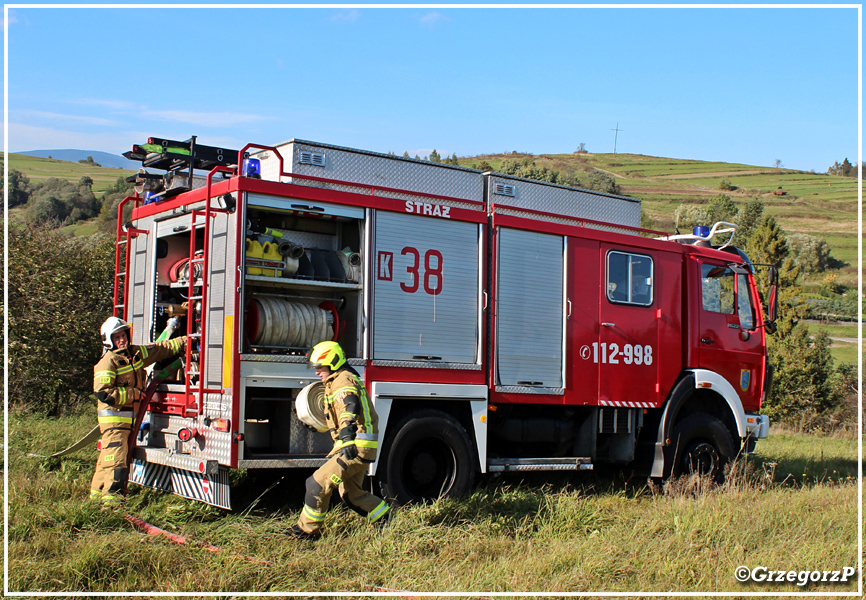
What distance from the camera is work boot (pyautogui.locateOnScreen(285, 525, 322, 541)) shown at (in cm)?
563

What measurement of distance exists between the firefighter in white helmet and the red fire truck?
8.7 inches

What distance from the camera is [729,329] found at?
9477mm

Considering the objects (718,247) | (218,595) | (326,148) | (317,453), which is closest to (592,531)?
(317,453)

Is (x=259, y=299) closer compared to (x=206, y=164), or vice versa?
(x=259, y=299)

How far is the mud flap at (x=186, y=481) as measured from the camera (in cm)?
612

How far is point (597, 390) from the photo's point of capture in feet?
27.4

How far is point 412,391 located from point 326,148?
2229 millimetres

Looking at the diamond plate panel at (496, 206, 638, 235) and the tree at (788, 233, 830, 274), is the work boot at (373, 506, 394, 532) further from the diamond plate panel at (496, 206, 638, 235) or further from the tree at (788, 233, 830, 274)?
the tree at (788, 233, 830, 274)

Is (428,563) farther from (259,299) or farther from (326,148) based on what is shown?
(326,148)

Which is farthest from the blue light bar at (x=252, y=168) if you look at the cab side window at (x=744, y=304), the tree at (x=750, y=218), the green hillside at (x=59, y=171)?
the tree at (x=750, y=218)

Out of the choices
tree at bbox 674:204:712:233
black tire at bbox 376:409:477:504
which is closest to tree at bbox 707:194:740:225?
tree at bbox 674:204:712:233

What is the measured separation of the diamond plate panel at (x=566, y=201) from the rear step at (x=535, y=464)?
7.92ft

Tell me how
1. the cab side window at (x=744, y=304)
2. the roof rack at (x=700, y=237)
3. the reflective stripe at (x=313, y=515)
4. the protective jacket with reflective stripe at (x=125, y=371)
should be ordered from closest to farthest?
the reflective stripe at (x=313, y=515), the protective jacket with reflective stripe at (x=125, y=371), the roof rack at (x=700, y=237), the cab side window at (x=744, y=304)

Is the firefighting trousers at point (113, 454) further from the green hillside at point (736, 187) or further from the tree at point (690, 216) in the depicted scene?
the tree at point (690, 216)
